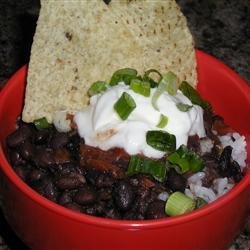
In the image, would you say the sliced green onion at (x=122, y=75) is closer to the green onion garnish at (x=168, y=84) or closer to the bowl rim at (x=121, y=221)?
the green onion garnish at (x=168, y=84)

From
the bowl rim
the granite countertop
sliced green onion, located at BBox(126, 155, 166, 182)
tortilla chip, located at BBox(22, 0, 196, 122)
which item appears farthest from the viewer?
the granite countertop

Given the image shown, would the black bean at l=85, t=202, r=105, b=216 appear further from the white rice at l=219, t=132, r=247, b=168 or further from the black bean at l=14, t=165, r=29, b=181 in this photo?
the white rice at l=219, t=132, r=247, b=168

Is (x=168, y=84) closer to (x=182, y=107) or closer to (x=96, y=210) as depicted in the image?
(x=182, y=107)

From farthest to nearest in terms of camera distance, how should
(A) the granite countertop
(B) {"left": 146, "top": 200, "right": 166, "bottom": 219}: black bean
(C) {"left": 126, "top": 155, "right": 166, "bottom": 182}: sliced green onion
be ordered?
1. (A) the granite countertop
2. (C) {"left": 126, "top": 155, "right": 166, "bottom": 182}: sliced green onion
3. (B) {"left": 146, "top": 200, "right": 166, "bottom": 219}: black bean

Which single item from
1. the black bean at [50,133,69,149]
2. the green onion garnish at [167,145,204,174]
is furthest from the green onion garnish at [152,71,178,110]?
the black bean at [50,133,69,149]

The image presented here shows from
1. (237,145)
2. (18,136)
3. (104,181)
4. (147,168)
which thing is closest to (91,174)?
(104,181)

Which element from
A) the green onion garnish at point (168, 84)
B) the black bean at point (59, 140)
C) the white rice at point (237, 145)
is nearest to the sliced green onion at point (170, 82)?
the green onion garnish at point (168, 84)
